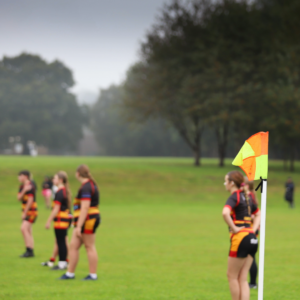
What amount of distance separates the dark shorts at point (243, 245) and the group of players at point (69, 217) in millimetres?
2822

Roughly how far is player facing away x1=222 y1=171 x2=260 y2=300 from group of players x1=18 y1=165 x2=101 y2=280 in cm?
277

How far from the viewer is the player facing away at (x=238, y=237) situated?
5.48m

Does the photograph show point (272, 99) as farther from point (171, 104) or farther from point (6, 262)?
point (6, 262)

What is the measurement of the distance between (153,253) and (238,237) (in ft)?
20.9

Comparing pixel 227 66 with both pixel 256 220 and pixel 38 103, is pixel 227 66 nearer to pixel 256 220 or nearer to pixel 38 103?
pixel 256 220

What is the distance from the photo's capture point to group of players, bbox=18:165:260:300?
5.52 metres

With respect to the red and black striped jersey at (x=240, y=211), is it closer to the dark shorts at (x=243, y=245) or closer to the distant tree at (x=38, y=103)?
the dark shorts at (x=243, y=245)

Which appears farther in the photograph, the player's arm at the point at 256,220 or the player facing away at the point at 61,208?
the player facing away at the point at 61,208

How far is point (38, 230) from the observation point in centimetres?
1633

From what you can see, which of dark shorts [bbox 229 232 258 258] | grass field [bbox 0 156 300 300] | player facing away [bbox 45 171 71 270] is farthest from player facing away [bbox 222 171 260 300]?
player facing away [bbox 45 171 71 270]

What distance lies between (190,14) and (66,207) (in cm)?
3527

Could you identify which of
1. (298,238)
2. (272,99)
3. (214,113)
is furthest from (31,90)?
(298,238)

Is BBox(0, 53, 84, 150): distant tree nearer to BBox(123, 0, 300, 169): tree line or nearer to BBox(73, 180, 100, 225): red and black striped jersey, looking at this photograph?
BBox(123, 0, 300, 169): tree line

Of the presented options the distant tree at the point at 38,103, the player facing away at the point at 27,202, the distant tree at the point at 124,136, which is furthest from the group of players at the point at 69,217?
the distant tree at the point at 124,136
